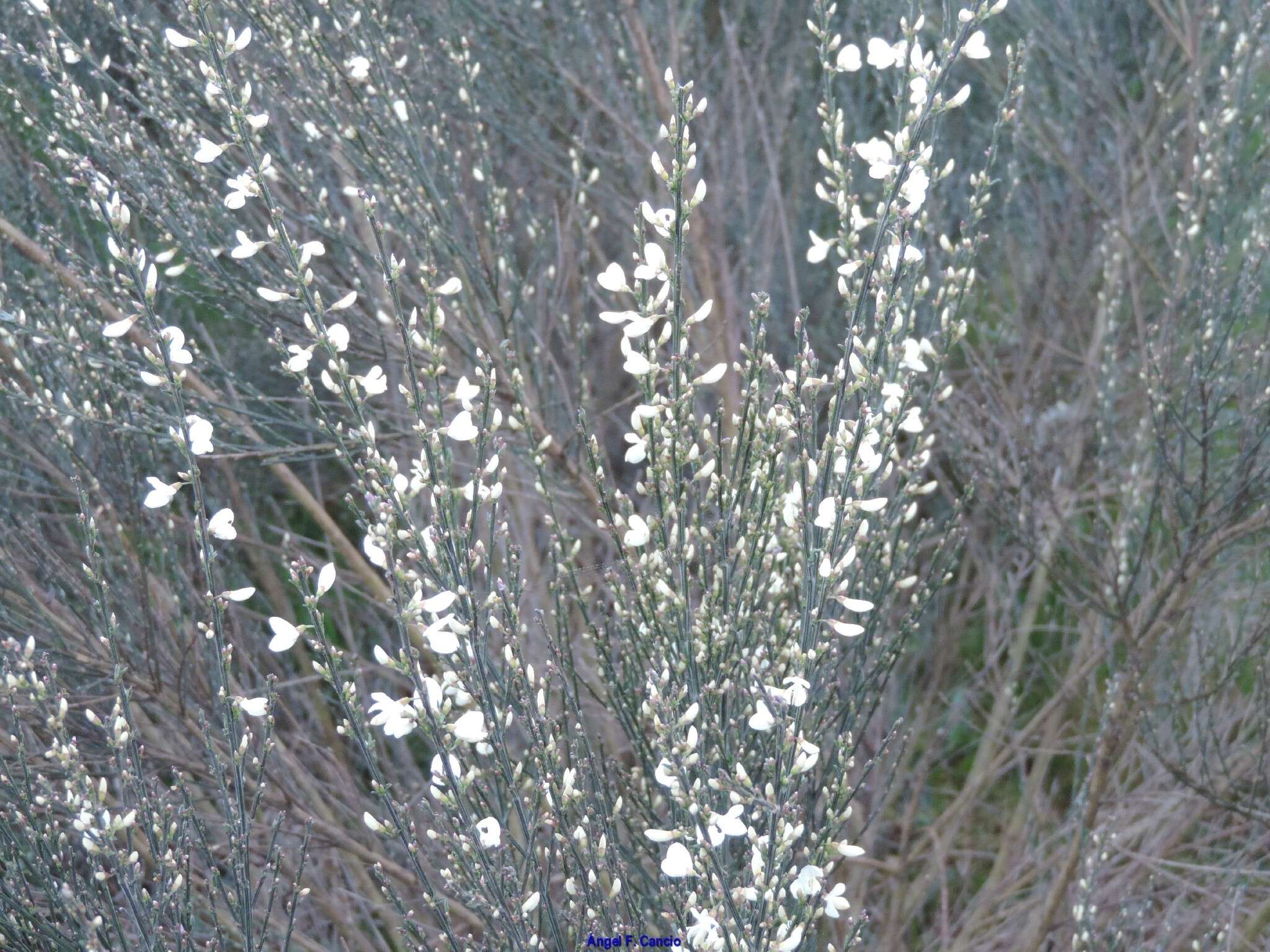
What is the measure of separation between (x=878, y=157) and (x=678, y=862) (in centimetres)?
122

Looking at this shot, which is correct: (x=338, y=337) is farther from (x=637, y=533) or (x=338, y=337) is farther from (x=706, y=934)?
(x=706, y=934)

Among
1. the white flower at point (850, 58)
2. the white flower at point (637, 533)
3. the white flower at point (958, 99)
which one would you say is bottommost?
the white flower at point (637, 533)

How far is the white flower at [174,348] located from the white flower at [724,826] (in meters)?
1.07

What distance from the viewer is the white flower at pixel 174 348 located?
172 cm

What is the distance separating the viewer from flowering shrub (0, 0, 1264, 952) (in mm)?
1752

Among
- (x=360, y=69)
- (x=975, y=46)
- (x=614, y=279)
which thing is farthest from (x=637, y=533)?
(x=360, y=69)

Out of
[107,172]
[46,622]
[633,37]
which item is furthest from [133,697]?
[633,37]

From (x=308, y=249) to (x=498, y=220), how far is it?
5.15ft

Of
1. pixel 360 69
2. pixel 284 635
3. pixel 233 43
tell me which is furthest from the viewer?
pixel 360 69

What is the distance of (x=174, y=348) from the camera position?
5.84ft

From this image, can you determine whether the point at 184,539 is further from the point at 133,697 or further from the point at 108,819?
the point at 108,819

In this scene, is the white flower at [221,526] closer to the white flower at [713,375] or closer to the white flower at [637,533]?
the white flower at [637,533]

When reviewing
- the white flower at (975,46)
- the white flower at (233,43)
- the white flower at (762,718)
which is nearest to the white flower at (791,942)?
the white flower at (762,718)

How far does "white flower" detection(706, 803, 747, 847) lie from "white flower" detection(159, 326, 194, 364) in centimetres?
107
